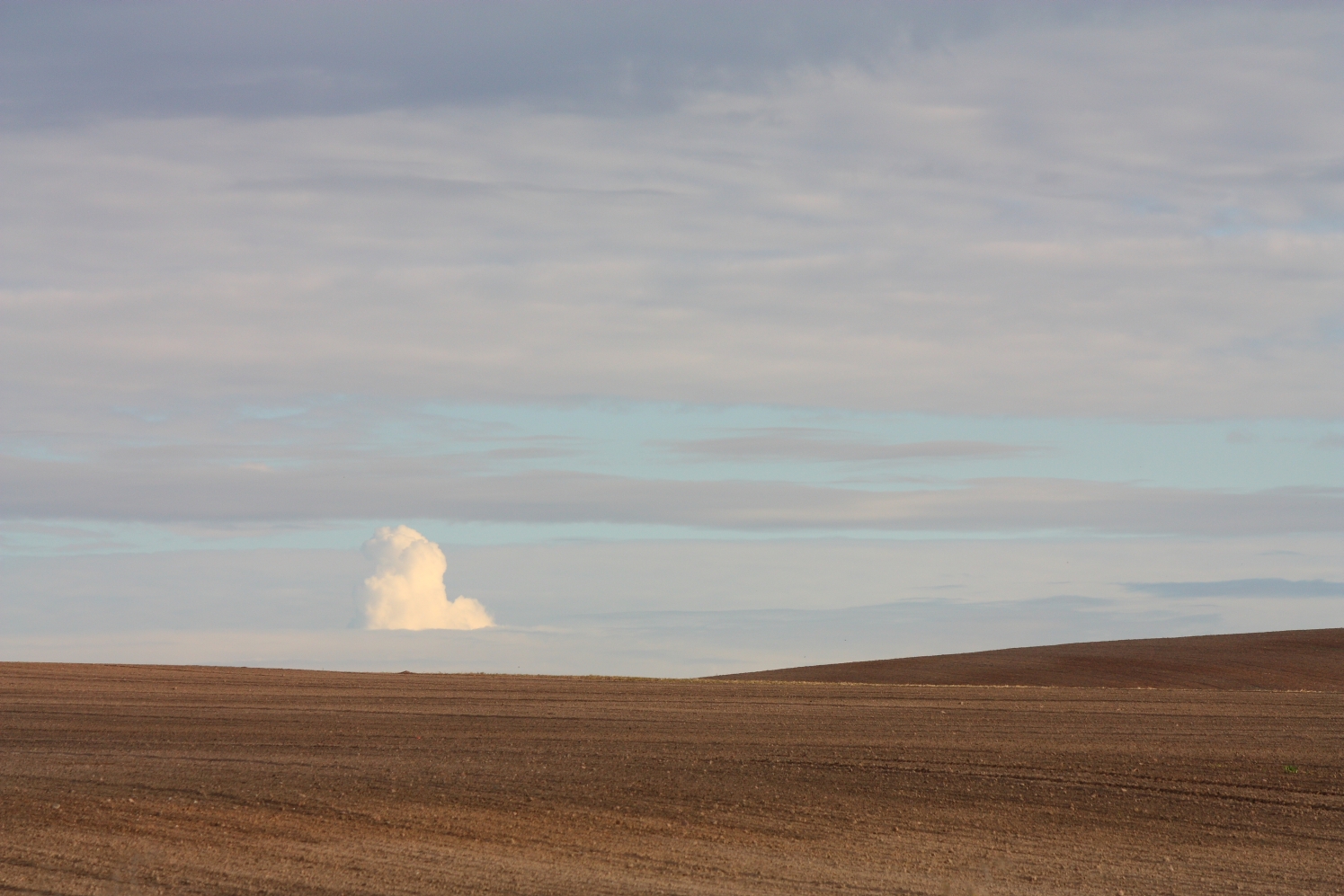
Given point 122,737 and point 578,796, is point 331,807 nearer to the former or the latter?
point 578,796

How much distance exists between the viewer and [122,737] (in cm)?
2538

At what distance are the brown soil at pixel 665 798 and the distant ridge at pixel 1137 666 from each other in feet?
63.5

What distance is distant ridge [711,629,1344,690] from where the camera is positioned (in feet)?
171

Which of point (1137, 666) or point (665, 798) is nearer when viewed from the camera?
point (665, 798)

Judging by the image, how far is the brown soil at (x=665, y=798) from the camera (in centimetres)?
1306

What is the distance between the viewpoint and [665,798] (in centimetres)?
1805

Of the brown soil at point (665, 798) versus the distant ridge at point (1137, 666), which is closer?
the brown soil at point (665, 798)

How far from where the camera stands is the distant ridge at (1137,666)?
2048 inches

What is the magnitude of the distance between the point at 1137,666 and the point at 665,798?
43.6 metres

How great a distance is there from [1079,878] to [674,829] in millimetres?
5102

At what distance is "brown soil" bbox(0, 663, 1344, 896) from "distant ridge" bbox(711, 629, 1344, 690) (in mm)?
19342

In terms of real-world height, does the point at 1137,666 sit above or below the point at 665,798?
above

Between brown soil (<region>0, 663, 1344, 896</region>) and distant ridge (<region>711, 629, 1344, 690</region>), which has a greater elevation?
distant ridge (<region>711, 629, 1344, 690</region>)

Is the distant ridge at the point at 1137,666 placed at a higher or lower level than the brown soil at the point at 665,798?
higher
